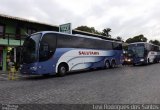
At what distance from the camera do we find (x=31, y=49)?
53.5 feet

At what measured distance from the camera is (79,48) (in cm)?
2031

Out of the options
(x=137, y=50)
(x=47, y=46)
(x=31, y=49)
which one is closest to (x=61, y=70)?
(x=47, y=46)

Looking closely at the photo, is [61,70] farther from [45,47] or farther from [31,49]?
[31,49]

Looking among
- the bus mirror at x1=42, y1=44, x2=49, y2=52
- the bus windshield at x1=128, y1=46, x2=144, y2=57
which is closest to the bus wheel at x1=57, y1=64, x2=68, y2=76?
the bus mirror at x1=42, y1=44, x2=49, y2=52

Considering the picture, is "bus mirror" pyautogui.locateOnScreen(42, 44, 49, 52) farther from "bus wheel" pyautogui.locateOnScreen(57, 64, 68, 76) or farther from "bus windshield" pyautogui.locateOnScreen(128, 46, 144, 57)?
"bus windshield" pyautogui.locateOnScreen(128, 46, 144, 57)

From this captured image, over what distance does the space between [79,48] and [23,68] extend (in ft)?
18.9

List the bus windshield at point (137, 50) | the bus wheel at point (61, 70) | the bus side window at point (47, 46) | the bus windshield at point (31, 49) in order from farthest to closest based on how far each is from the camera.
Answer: the bus windshield at point (137, 50)
the bus wheel at point (61, 70)
the bus side window at point (47, 46)
the bus windshield at point (31, 49)

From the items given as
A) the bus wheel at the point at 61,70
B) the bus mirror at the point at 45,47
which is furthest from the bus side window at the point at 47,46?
the bus wheel at the point at 61,70

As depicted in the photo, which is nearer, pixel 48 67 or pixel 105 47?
pixel 48 67

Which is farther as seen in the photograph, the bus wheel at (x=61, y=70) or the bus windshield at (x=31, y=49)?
the bus wheel at (x=61, y=70)

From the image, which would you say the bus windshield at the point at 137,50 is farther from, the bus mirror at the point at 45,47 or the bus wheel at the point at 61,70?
the bus mirror at the point at 45,47

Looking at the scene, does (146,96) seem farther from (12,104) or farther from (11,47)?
(11,47)

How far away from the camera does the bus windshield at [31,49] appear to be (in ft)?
52.6

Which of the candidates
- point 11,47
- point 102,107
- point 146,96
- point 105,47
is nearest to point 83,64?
point 105,47
